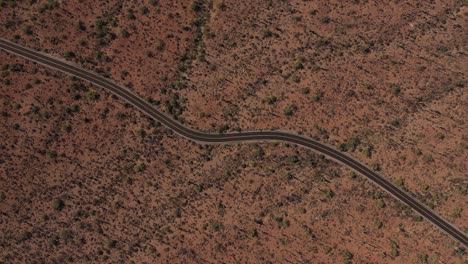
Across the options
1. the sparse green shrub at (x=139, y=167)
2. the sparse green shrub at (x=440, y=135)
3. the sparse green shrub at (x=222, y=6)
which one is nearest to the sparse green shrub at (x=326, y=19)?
the sparse green shrub at (x=222, y=6)

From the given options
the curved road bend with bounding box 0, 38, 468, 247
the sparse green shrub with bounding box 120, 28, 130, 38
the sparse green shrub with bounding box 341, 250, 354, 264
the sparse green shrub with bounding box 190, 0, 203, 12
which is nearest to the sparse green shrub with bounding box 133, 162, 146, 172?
the curved road bend with bounding box 0, 38, 468, 247

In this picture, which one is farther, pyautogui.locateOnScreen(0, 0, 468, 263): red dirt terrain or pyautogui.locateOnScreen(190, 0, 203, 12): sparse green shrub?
pyautogui.locateOnScreen(190, 0, 203, 12): sparse green shrub

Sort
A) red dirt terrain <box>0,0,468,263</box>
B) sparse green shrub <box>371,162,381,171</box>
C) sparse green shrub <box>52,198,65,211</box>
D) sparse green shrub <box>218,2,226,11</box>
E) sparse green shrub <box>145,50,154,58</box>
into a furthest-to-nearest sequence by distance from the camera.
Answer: sparse green shrub <box>218,2,226,11</box>
sparse green shrub <box>145,50,154,58</box>
sparse green shrub <box>371,162,381,171</box>
red dirt terrain <box>0,0,468,263</box>
sparse green shrub <box>52,198,65,211</box>

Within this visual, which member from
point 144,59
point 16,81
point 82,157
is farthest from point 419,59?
point 16,81

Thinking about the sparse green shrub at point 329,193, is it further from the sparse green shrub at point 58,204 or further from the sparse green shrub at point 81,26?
the sparse green shrub at point 81,26

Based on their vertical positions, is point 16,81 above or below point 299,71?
below

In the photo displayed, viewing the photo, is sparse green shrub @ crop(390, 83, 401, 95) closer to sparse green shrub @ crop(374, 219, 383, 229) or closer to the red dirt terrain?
the red dirt terrain

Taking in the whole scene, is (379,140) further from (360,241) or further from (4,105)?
(4,105)
